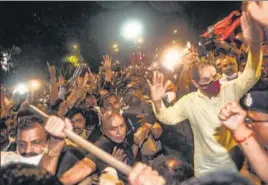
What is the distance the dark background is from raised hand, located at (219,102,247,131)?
816 centimetres

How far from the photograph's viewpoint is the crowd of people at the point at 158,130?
2094 mm

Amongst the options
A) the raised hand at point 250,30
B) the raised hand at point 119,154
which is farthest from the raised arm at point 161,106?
the raised hand at point 250,30

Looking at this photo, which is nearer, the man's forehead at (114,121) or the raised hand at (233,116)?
the raised hand at (233,116)

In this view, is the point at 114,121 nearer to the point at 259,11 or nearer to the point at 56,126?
the point at 56,126

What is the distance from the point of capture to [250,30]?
2.94 metres

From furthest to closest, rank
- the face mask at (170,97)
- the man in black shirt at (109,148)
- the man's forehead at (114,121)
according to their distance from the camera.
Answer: the face mask at (170,97)
the man's forehead at (114,121)
the man in black shirt at (109,148)

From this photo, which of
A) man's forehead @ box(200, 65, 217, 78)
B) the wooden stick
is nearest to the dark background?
man's forehead @ box(200, 65, 217, 78)

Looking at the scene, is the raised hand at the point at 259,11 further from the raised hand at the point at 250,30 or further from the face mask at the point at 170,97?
the face mask at the point at 170,97

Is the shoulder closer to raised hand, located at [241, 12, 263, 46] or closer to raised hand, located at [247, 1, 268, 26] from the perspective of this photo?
raised hand, located at [241, 12, 263, 46]

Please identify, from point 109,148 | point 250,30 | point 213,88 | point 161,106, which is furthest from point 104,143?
point 250,30

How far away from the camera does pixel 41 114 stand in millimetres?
2547

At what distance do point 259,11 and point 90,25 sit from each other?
41.4ft

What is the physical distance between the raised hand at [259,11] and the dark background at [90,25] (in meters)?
7.80

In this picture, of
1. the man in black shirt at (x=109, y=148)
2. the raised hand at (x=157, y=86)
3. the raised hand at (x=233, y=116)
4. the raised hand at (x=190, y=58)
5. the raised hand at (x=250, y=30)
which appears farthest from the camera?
the raised hand at (x=190, y=58)
